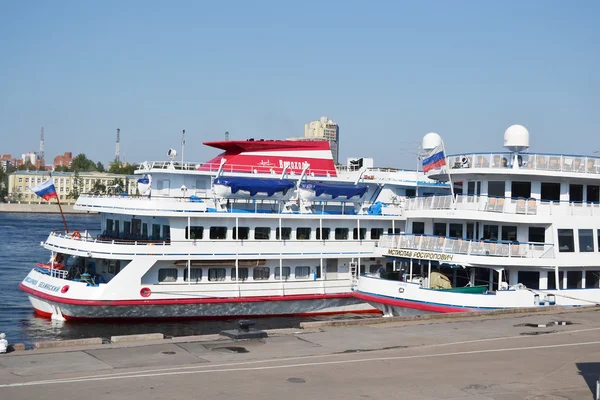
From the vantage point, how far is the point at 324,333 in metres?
22.5

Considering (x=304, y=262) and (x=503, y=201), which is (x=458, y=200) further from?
(x=304, y=262)

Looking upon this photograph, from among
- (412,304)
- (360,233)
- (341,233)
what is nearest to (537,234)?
(412,304)

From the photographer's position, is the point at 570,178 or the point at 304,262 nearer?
the point at 570,178

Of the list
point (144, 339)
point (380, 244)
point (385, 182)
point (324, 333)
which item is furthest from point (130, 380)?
point (385, 182)

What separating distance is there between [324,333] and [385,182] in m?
17.8

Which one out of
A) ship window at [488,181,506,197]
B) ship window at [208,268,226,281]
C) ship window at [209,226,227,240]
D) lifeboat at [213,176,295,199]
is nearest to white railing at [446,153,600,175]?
ship window at [488,181,506,197]

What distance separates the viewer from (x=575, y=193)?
32500 millimetres

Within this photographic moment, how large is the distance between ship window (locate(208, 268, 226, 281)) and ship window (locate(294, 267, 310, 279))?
12.2 feet

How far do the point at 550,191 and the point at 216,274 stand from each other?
50.0ft

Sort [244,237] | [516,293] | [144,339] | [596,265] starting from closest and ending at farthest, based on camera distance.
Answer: [144,339], [516,293], [596,265], [244,237]

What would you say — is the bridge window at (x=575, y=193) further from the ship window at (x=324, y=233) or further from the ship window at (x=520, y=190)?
the ship window at (x=324, y=233)

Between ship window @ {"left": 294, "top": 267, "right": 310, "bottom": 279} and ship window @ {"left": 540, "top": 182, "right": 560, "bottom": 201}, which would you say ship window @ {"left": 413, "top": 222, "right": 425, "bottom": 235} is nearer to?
ship window @ {"left": 294, "top": 267, "right": 310, "bottom": 279}

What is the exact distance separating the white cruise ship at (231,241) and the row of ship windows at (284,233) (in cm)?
5

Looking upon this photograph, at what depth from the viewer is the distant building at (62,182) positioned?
6752 inches
